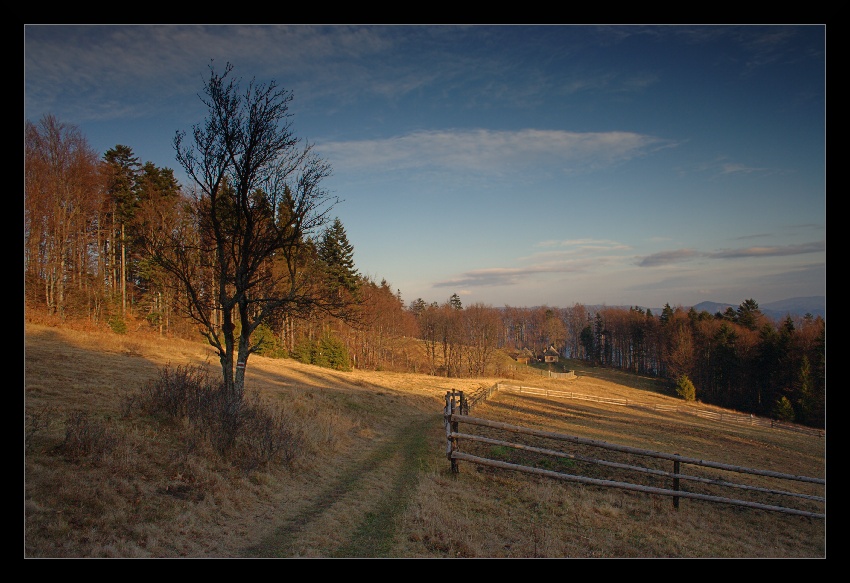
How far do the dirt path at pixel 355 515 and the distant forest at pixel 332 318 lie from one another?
457 cm

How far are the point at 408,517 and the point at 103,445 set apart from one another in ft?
18.8

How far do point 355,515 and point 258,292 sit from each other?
767 centimetres

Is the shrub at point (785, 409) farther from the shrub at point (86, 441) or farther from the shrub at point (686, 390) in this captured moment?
the shrub at point (86, 441)

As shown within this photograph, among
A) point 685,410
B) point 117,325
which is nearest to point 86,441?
point 117,325

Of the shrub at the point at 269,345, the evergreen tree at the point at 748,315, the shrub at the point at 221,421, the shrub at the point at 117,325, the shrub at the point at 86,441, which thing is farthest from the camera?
the evergreen tree at the point at 748,315

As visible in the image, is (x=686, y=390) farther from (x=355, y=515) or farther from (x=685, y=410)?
(x=355, y=515)

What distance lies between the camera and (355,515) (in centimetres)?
805

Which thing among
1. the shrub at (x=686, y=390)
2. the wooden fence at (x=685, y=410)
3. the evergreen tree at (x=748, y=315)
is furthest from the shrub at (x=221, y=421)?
the evergreen tree at (x=748, y=315)

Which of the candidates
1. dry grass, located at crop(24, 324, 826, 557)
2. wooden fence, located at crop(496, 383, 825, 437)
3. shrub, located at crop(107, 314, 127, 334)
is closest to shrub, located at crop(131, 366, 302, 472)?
dry grass, located at crop(24, 324, 826, 557)

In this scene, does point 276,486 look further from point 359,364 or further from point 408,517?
point 359,364

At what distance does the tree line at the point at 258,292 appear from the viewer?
1152cm

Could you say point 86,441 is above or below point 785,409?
above
